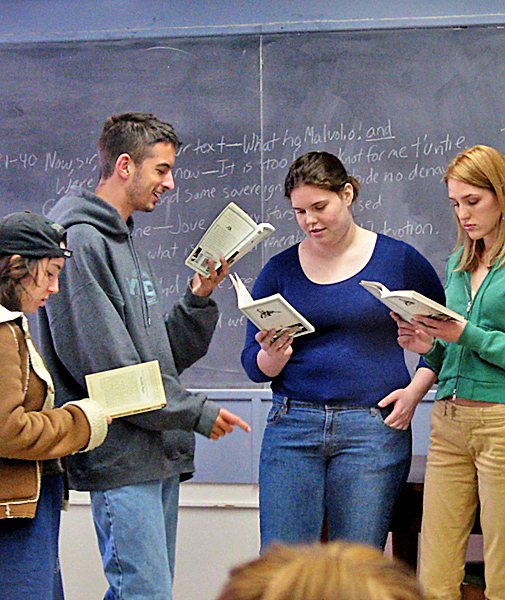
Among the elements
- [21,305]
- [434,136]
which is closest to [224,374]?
[434,136]

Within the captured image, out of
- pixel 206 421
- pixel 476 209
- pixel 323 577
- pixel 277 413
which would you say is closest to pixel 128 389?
pixel 206 421

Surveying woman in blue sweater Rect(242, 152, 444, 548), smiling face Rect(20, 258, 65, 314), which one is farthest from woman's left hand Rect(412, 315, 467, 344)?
smiling face Rect(20, 258, 65, 314)

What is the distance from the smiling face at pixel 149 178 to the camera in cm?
209

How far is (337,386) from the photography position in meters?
2.13

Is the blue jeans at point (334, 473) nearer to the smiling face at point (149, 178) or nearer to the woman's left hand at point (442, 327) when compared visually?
the woman's left hand at point (442, 327)

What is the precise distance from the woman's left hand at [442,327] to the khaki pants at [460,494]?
0.21 metres

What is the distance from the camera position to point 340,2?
3100mm

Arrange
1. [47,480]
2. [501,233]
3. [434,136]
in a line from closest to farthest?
[47,480], [501,233], [434,136]

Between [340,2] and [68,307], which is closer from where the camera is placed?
[68,307]

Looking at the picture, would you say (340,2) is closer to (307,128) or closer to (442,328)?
(307,128)

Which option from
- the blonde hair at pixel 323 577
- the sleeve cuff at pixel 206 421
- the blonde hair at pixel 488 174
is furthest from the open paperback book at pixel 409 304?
the blonde hair at pixel 323 577

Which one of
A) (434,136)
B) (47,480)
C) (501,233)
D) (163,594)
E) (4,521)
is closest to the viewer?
(4,521)

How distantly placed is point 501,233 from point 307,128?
4.02ft

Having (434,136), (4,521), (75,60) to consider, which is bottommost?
(4,521)
